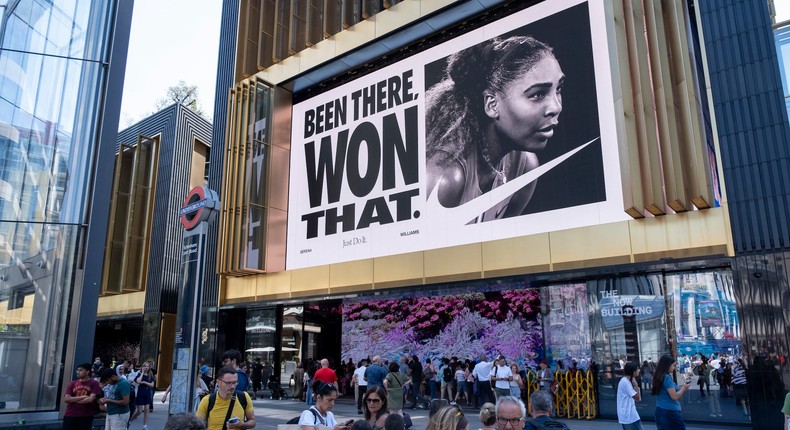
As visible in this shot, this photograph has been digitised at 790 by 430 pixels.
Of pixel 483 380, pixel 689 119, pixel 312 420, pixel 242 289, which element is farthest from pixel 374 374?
pixel 242 289

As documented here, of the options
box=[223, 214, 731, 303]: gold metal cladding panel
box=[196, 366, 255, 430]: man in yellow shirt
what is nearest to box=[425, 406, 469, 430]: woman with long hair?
box=[196, 366, 255, 430]: man in yellow shirt

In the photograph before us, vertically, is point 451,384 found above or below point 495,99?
below

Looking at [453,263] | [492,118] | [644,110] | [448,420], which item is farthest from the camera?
[492,118]

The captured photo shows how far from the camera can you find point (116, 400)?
29.6ft

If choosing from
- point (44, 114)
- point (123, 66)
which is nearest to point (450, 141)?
point (123, 66)

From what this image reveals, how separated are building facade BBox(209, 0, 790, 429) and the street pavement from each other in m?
1.04

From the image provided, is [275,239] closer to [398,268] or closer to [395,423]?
[398,268]

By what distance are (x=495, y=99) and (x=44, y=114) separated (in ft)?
37.5

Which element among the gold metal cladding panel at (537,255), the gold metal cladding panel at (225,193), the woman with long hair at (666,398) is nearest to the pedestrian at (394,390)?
the gold metal cladding panel at (537,255)

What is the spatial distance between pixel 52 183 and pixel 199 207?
105 inches

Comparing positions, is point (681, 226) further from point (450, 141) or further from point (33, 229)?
point (33, 229)

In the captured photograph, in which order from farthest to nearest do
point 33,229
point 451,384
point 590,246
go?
point 451,384
point 590,246
point 33,229

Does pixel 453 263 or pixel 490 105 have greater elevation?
pixel 490 105

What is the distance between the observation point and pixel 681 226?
45.8 feet
